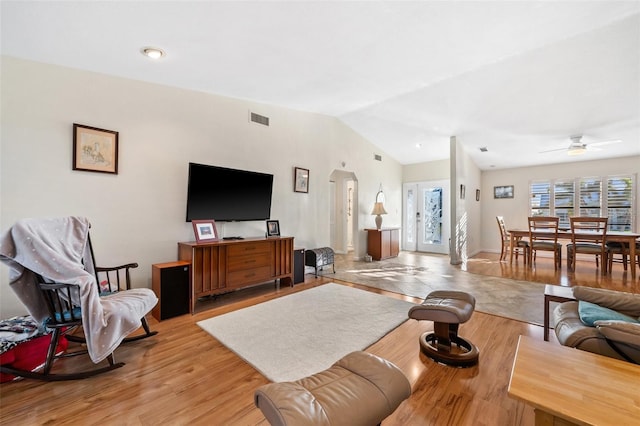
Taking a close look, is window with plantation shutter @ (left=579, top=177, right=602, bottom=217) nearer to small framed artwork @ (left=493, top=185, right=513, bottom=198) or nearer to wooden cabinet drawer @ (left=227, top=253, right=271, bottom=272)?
small framed artwork @ (left=493, top=185, right=513, bottom=198)

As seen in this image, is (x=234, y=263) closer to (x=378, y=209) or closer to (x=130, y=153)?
(x=130, y=153)

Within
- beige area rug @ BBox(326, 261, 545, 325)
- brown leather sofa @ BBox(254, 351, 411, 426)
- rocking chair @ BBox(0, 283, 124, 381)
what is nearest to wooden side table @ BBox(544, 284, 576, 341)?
beige area rug @ BBox(326, 261, 545, 325)

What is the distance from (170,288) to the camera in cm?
285

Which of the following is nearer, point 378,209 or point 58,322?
point 58,322

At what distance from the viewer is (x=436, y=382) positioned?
175cm

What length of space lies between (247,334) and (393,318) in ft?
4.88

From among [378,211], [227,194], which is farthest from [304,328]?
[378,211]

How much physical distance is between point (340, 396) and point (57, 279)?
1962 millimetres

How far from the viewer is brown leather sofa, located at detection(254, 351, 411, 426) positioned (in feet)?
2.95

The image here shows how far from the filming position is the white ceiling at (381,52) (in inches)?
82.4

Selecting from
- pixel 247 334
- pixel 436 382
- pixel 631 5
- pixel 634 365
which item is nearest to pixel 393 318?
pixel 436 382

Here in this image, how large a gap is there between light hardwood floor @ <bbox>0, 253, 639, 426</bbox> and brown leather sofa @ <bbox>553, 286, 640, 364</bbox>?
0.48 m

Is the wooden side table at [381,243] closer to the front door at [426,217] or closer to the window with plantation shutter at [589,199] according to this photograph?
the front door at [426,217]

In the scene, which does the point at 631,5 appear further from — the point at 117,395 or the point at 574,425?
the point at 117,395
